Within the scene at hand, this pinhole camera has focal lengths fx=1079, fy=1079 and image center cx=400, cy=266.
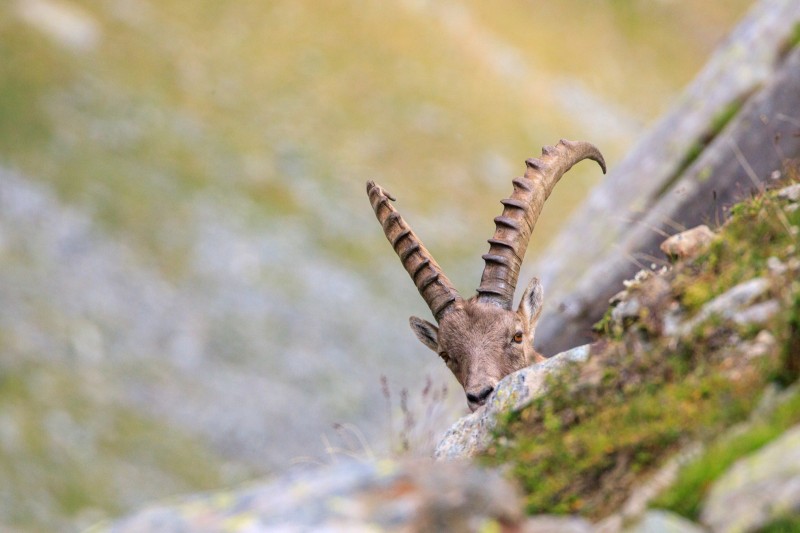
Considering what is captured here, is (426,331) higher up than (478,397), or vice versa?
(426,331)

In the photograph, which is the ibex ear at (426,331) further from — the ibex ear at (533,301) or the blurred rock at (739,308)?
the blurred rock at (739,308)

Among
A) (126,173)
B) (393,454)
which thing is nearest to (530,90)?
(126,173)

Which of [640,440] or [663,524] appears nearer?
[663,524]

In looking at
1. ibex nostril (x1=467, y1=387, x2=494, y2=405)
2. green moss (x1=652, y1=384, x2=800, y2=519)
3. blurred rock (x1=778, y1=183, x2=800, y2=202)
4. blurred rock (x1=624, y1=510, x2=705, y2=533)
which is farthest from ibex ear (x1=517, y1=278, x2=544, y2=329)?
blurred rock (x1=624, y1=510, x2=705, y2=533)

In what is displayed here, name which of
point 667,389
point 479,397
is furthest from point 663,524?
point 479,397

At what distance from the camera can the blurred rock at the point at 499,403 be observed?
25.6 ft

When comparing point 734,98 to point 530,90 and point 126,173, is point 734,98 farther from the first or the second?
point 530,90

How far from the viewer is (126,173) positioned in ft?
147

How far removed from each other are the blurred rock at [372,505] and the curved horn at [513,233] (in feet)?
24.1

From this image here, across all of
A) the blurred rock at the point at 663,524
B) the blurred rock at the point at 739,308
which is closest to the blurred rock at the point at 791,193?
the blurred rock at the point at 739,308

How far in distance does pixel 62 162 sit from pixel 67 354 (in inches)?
445

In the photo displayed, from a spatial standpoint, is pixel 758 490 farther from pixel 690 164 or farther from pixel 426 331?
pixel 690 164

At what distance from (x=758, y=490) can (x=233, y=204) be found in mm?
42141

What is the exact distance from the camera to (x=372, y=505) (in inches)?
196
